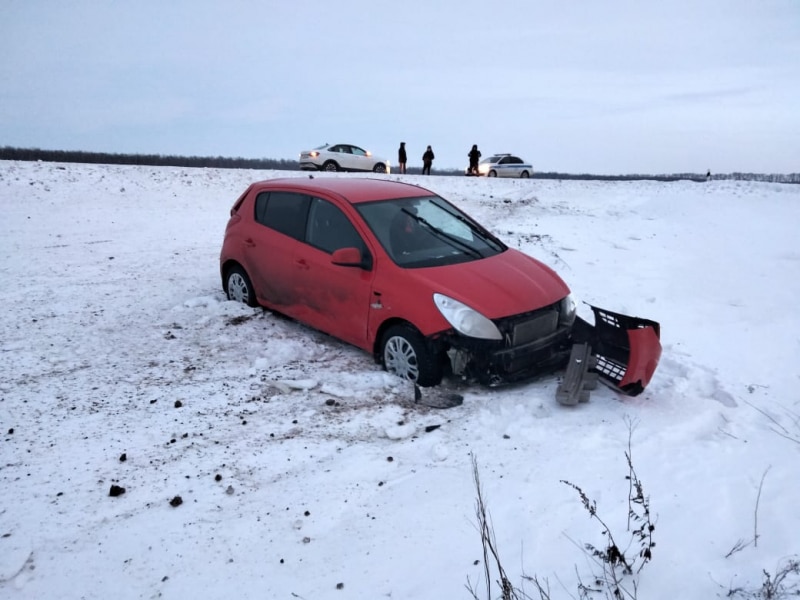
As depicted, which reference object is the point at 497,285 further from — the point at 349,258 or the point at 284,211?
the point at 284,211

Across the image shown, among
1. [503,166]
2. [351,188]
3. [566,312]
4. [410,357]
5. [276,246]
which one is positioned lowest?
[410,357]

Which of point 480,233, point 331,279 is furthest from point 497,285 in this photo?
point 331,279

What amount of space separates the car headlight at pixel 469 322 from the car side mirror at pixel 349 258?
982mm

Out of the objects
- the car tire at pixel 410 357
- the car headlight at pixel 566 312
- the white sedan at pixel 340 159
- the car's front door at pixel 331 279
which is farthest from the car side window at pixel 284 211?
the white sedan at pixel 340 159

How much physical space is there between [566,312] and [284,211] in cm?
A: 324

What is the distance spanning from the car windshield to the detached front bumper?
0.95 m

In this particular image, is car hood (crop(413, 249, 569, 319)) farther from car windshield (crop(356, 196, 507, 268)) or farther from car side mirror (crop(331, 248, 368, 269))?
car side mirror (crop(331, 248, 368, 269))

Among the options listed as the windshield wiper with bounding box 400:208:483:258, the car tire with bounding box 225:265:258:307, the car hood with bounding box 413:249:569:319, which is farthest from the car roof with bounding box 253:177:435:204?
the car hood with bounding box 413:249:569:319

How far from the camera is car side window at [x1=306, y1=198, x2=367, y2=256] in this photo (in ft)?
18.6

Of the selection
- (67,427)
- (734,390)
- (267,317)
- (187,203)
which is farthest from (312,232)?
(187,203)

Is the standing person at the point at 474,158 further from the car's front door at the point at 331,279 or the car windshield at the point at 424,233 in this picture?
the car's front door at the point at 331,279

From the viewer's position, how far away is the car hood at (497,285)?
4930mm

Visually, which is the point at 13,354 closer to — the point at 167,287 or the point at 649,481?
the point at 167,287

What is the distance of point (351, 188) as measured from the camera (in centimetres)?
625
